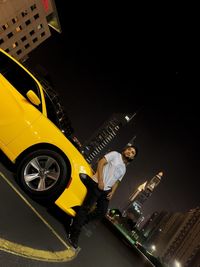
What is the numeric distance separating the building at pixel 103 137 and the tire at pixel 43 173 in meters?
148

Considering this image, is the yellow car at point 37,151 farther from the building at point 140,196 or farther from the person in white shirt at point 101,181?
the building at point 140,196

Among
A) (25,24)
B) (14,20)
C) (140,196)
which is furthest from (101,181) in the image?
(140,196)

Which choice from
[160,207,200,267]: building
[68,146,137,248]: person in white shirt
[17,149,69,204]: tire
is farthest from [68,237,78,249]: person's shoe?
[160,207,200,267]: building

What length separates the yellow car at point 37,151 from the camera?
6.14m

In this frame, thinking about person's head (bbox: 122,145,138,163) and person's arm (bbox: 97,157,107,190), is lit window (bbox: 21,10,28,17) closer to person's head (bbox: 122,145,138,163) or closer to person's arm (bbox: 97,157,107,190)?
person's arm (bbox: 97,157,107,190)

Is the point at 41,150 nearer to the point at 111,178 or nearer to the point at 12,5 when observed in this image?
the point at 111,178

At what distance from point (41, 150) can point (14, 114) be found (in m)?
0.78

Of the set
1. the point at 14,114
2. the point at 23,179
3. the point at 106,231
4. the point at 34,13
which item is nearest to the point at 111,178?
the point at 23,179

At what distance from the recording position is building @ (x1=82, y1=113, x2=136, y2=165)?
160 metres

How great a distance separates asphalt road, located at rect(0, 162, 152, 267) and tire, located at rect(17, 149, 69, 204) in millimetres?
265

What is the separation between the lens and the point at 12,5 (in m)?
69.7

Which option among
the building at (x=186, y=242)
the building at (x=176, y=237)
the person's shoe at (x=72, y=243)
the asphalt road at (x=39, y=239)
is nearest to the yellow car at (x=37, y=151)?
the asphalt road at (x=39, y=239)

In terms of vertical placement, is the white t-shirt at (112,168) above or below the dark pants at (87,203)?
above

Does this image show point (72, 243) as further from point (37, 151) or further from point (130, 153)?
point (130, 153)
